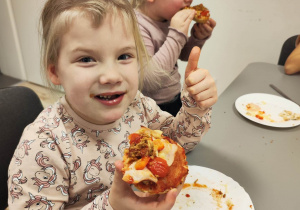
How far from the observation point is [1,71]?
3.45 meters

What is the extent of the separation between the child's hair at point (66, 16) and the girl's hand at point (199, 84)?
0.21 meters

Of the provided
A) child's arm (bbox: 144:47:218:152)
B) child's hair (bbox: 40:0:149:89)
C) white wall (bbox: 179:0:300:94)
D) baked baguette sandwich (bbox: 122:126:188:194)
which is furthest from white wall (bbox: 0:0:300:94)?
baked baguette sandwich (bbox: 122:126:188:194)

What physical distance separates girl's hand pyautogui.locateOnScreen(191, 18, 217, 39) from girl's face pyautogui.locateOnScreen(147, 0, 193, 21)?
19 centimetres

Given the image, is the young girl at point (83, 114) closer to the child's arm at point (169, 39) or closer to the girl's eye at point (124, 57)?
the girl's eye at point (124, 57)

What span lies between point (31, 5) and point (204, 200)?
9.33 feet

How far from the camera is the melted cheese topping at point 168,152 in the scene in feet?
1.95

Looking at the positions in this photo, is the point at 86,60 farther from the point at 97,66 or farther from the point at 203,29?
the point at 203,29

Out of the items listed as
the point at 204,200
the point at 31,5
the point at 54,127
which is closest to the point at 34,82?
the point at 31,5

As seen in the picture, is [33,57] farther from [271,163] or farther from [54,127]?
[271,163]

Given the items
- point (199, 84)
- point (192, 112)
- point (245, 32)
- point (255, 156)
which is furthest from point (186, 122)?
point (245, 32)

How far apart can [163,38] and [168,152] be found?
88 centimetres

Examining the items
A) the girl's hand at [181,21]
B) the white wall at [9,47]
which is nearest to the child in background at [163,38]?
the girl's hand at [181,21]

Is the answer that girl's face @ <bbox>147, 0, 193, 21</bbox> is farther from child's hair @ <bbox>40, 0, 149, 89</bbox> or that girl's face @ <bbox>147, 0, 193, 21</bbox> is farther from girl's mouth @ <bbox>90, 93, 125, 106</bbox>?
girl's mouth @ <bbox>90, 93, 125, 106</bbox>

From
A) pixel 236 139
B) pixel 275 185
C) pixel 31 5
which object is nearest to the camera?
pixel 275 185
